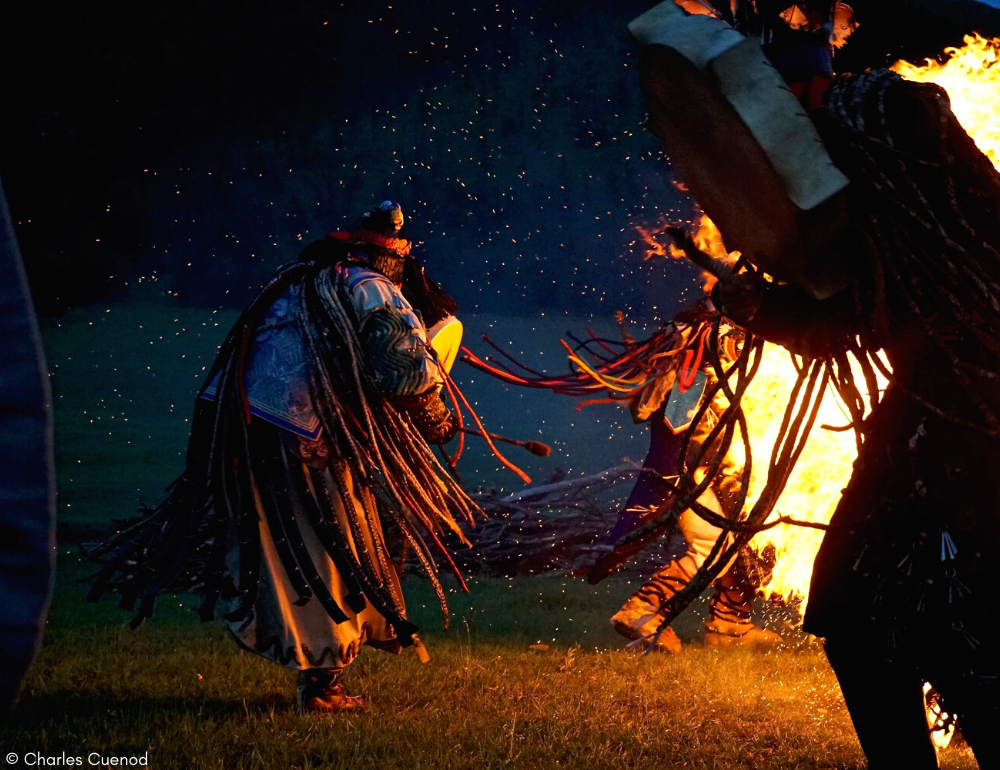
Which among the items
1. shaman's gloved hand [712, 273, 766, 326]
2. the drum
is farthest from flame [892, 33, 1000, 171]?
the drum

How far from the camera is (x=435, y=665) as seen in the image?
4453 mm

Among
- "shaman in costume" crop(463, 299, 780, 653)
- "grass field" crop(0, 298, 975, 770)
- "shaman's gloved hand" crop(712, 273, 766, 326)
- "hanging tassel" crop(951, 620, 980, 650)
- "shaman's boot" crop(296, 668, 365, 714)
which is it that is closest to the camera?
"hanging tassel" crop(951, 620, 980, 650)

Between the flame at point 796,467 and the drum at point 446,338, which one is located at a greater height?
the drum at point 446,338

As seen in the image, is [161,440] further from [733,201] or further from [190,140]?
[733,201]

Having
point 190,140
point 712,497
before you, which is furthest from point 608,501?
point 190,140

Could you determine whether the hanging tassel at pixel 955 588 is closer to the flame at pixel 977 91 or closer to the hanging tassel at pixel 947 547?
the hanging tassel at pixel 947 547

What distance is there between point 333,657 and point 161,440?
4.54 meters

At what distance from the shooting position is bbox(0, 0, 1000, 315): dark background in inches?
304

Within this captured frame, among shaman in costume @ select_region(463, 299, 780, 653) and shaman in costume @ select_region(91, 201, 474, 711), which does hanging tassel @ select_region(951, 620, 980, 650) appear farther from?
shaman in costume @ select_region(463, 299, 780, 653)

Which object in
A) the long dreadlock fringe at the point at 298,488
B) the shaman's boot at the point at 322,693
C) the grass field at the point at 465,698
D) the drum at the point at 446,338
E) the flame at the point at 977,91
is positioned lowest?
the grass field at the point at 465,698

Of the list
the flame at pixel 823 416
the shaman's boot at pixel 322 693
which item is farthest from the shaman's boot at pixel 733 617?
the shaman's boot at pixel 322 693

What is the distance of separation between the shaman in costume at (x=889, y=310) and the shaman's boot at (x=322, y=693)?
2027 mm

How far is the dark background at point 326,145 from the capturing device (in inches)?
304

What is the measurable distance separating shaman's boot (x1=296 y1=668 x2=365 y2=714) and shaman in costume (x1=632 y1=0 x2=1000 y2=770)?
6.65ft
